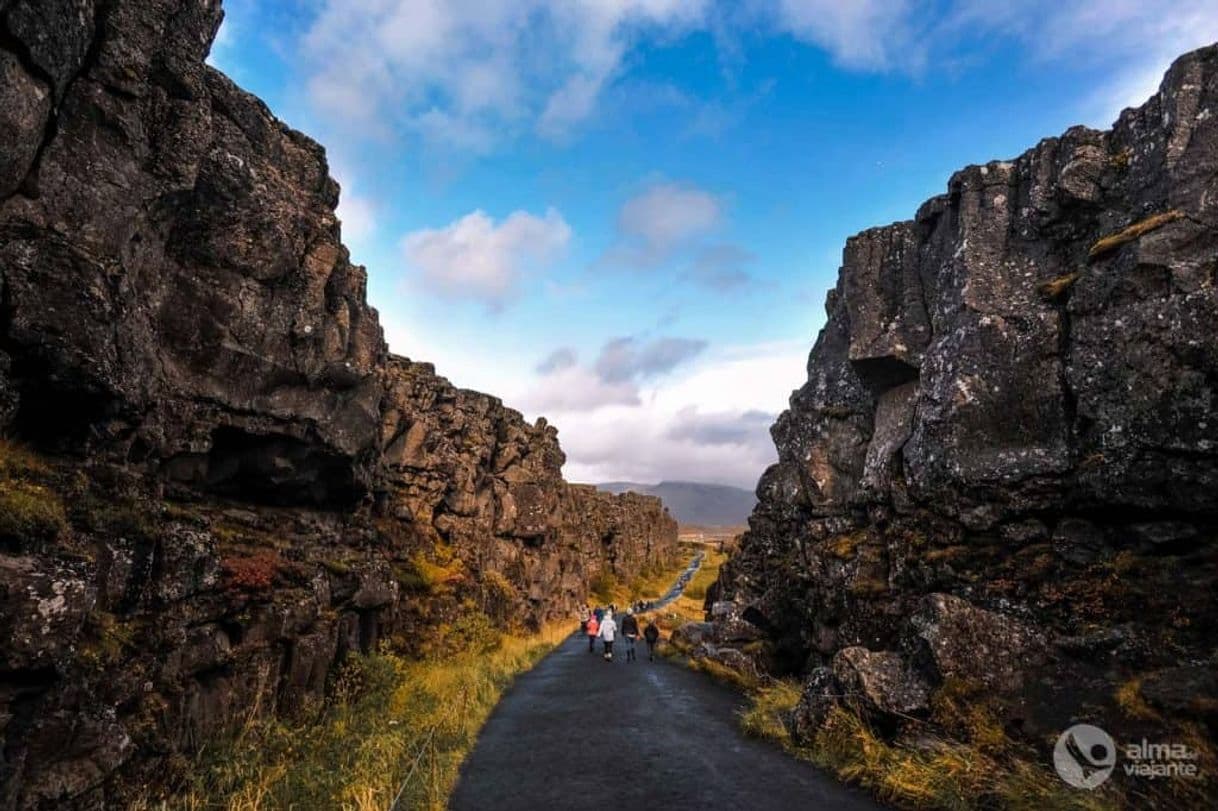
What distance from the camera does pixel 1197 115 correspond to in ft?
46.5

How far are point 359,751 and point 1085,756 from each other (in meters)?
13.9

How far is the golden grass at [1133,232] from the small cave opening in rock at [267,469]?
2199 centimetres

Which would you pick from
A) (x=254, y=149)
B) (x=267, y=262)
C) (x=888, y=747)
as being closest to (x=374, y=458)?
(x=267, y=262)

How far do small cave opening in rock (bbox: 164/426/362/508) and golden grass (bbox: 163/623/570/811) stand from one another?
18.8 feet

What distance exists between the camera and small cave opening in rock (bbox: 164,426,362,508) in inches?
655

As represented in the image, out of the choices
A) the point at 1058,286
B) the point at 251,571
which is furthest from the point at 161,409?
the point at 1058,286

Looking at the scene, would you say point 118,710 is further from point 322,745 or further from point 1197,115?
point 1197,115

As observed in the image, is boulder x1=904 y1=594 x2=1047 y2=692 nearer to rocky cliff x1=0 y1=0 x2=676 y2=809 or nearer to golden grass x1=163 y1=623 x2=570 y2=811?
golden grass x1=163 y1=623 x2=570 y2=811

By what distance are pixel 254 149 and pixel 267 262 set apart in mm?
3528

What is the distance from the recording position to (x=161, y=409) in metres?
14.1

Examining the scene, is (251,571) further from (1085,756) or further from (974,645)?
(1085,756)

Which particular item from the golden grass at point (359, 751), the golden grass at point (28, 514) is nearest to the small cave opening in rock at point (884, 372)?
the golden grass at point (359, 751)

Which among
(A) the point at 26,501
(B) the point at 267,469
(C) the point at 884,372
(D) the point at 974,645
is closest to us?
(A) the point at 26,501

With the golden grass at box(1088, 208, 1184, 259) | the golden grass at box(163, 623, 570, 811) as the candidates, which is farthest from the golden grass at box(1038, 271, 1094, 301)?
the golden grass at box(163, 623, 570, 811)
